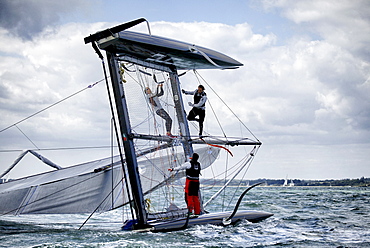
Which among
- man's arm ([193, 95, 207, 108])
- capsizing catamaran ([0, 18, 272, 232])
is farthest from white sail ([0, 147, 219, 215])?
man's arm ([193, 95, 207, 108])

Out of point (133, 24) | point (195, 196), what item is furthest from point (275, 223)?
point (133, 24)

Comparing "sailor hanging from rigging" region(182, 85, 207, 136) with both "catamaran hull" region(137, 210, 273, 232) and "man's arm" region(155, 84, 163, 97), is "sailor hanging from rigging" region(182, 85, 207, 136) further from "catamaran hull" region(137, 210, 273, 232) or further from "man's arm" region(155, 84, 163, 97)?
"catamaran hull" region(137, 210, 273, 232)

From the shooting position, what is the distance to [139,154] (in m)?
12.4

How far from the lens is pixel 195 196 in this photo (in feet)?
41.0

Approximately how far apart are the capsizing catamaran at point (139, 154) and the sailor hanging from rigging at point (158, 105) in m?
0.16

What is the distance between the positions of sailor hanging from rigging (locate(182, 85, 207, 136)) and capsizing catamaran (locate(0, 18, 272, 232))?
10.6 inches

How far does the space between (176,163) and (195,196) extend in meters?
1.33

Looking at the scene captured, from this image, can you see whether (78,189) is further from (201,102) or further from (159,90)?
(201,102)

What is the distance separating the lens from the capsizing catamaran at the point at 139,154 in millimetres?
11805

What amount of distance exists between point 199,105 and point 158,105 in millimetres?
1198

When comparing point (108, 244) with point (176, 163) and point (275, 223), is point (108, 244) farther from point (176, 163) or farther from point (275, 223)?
point (275, 223)

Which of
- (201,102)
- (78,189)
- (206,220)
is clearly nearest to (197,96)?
(201,102)

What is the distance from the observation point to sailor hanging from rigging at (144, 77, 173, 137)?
12.9 meters

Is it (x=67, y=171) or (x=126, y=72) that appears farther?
(x=67, y=171)
